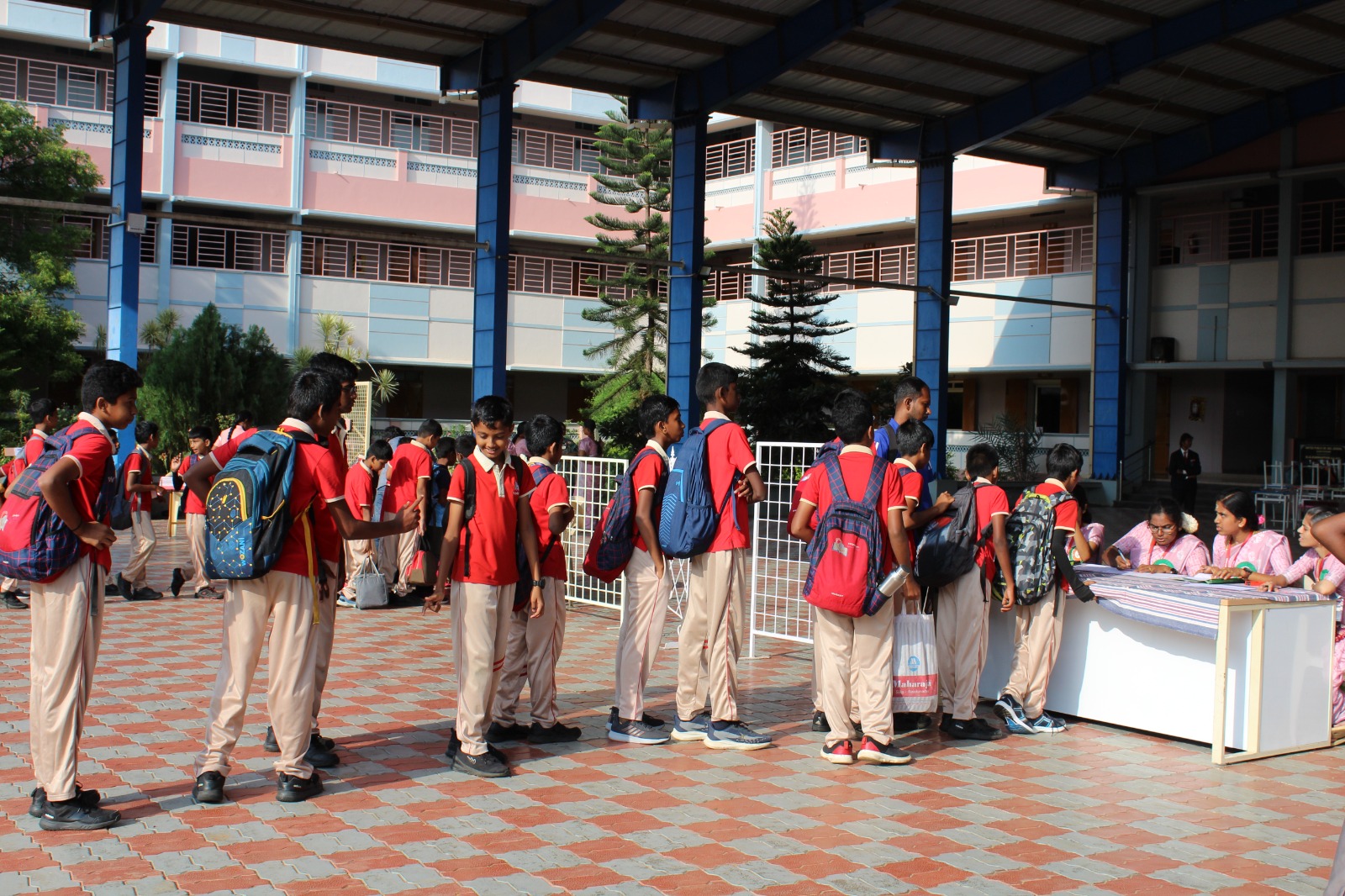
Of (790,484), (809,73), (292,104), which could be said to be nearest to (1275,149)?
(809,73)

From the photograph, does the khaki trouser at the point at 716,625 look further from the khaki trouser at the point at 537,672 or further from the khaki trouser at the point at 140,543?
the khaki trouser at the point at 140,543

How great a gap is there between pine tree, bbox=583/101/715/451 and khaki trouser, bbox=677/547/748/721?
20.6m

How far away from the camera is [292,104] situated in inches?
1077

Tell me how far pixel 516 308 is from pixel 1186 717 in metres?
25.1

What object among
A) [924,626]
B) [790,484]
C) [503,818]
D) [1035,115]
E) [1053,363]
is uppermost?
[1035,115]

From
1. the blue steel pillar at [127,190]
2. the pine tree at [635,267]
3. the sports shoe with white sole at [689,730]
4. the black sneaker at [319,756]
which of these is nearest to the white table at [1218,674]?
the sports shoe with white sole at [689,730]

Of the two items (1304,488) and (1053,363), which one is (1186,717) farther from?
(1053,363)

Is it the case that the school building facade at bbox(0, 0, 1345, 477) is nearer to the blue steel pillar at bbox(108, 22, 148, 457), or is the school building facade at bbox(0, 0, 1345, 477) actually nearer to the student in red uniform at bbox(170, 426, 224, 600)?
the blue steel pillar at bbox(108, 22, 148, 457)

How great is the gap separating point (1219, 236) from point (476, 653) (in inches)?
839

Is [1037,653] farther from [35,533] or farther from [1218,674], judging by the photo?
[35,533]

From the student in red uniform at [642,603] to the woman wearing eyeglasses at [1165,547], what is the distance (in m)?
3.05

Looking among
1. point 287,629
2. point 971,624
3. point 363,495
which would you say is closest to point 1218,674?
point 971,624

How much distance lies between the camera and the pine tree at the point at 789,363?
2339 centimetres

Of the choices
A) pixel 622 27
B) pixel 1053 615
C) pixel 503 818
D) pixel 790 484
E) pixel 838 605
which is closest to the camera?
pixel 503 818
